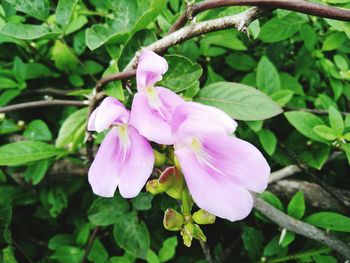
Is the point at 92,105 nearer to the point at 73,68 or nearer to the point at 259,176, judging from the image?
the point at 73,68

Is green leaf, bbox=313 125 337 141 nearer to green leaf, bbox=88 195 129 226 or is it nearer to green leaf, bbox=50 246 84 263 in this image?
green leaf, bbox=88 195 129 226

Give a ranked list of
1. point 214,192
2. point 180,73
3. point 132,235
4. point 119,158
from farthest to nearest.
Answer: point 132,235 < point 180,73 < point 119,158 < point 214,192

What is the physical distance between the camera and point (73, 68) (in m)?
1.25

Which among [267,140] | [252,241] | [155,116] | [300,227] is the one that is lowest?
[252,241]

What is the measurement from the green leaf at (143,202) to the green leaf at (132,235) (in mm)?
32

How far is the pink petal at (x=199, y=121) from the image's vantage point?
560mm

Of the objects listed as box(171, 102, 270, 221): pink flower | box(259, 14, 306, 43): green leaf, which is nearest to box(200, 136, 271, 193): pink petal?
box(171, 102, 270, 221): pink flower

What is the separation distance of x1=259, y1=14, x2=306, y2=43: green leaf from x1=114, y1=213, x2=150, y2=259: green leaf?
0.65 m

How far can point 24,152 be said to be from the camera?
1.05 m

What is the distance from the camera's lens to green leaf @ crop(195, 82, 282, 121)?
0.94 m

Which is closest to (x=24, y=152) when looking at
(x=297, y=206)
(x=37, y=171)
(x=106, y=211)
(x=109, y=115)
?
(x=37, y=171)

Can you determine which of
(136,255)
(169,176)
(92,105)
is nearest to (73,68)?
(92,105)

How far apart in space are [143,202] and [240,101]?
15.5 inches

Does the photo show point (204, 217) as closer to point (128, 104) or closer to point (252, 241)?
point (128, 104)
